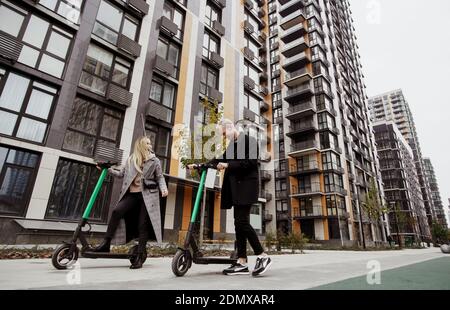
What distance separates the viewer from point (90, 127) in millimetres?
11289

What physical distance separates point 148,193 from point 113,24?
13.0 meters

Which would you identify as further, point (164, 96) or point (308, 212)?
point (308, 212)

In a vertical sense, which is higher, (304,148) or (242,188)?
(304,148)

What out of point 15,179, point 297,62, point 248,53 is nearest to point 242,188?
point 15,179

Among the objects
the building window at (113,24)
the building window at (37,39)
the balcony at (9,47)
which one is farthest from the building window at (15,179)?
the building window at (113,24)

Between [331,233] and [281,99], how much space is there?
2053 cm

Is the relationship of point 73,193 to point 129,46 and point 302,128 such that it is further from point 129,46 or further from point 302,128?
point 302,128

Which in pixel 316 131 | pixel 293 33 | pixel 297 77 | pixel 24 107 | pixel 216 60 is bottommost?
pixel 24 107

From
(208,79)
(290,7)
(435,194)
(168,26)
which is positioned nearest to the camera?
(168,26)

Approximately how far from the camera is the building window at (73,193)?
31.5ft

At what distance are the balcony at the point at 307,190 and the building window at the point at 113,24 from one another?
86.2 feet

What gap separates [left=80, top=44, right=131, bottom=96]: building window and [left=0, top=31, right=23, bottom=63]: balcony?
93.3 inches

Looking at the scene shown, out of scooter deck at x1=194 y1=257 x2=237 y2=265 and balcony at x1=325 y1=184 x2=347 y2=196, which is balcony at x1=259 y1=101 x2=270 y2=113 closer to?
balcony at x1=325 y1=184 x2=347 y2=196
